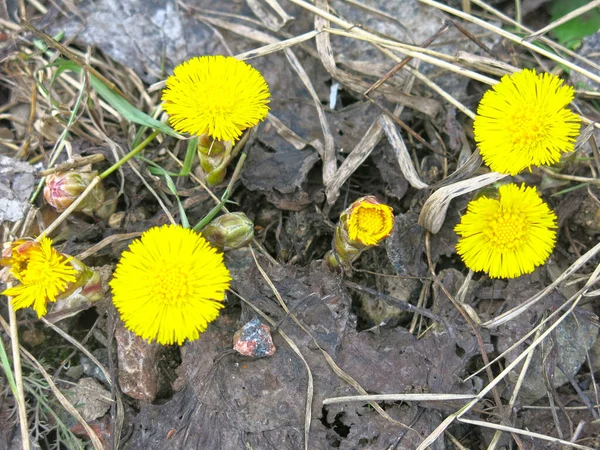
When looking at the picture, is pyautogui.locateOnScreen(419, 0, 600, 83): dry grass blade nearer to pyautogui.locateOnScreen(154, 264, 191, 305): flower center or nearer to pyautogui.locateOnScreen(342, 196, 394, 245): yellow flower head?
pyautogui.locateOnScreen(342, 196, 394, 245): yellow flower head

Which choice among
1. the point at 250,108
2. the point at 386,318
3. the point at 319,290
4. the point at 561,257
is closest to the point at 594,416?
the point at 561,257

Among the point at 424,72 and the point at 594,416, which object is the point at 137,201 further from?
the point at 594,416

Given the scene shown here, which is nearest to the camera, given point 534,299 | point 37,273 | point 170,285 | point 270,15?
point 170,285

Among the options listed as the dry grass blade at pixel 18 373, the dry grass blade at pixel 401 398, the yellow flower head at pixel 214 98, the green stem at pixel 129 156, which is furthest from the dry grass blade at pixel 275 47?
the dry grass blade at pixel 401 398

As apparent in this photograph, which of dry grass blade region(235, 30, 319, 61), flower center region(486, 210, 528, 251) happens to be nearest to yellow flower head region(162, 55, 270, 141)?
dry grass blade region(235, 30, 319, 61)

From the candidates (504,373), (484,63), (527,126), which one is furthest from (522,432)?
(484,63)

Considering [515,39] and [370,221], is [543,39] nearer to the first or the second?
[515,39]

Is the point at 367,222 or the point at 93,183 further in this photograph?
the point at 93,183
